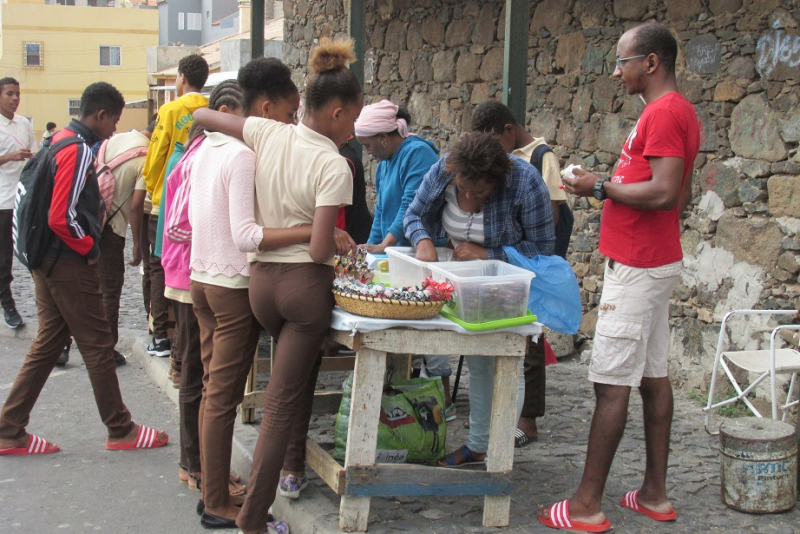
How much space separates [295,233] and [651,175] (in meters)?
1.44

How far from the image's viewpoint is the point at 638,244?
3.58 metres

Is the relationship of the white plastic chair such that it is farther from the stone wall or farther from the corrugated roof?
the corrugated roof

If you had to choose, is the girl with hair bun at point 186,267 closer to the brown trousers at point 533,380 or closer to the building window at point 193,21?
the brown trousers at point 533,380

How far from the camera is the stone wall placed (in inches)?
203

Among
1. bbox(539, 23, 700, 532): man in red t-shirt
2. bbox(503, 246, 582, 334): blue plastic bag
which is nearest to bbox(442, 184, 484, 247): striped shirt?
bbox(503, 246, 582, 334): blue plastic bag

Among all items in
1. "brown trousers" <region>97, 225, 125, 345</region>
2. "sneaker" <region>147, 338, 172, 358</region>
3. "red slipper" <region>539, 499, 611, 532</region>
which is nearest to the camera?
"red slipper" <region>539, 499, 611, 532</region>

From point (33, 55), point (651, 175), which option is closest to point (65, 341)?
point (651, 175)

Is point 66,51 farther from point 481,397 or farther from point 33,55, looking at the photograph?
point 481,397

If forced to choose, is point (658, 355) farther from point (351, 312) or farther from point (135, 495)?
point (135, 495)

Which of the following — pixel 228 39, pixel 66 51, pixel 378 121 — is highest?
pixel 66 51

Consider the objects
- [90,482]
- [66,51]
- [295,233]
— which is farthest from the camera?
[66,51]

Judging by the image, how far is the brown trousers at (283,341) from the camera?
11.5 feet

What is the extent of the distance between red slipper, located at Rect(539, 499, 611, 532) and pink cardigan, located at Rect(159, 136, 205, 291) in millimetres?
1980

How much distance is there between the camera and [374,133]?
5004 mm
